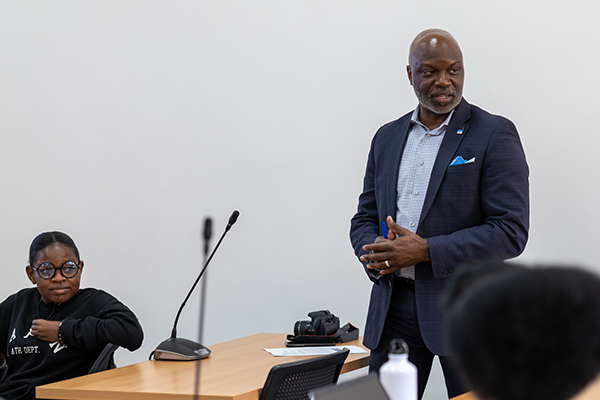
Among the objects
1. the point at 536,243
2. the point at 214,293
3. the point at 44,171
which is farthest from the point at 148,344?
the point at 536,243

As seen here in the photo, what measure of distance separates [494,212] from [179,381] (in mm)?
1077

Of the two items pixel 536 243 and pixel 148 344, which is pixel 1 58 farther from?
pixel 536 243

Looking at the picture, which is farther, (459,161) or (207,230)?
(459,161)

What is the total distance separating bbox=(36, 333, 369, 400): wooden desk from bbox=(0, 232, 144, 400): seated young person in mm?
321

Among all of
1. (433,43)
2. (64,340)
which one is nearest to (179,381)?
(64,340)

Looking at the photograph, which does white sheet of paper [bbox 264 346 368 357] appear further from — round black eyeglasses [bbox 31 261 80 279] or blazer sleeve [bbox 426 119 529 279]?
round black eyeglasses [bbox 31 261 80 279]

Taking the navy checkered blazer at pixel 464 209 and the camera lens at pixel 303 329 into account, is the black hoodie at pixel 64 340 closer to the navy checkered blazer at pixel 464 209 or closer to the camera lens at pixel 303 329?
the camera lens at pixel 303 329

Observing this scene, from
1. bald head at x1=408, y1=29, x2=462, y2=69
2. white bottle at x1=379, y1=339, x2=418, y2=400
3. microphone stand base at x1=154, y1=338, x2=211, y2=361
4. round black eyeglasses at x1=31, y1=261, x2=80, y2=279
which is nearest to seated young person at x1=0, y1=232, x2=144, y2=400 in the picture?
round black eyeglasses at x1=31, y1=261, x2=80, y2=279

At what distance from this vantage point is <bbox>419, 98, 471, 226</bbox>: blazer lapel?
195 centimetres

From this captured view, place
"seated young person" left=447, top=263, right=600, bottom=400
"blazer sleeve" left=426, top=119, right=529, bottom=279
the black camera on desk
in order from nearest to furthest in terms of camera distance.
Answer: "seated young person" left=447, top=263, right=600, bottom=400 < "blazer sleeve" left=426, top=119, right=529, bottom=279 < the black camera on desk

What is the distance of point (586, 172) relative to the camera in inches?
113

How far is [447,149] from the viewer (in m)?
1.98

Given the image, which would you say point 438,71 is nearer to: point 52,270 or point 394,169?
point 394,169

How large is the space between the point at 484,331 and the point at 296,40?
333 cm
